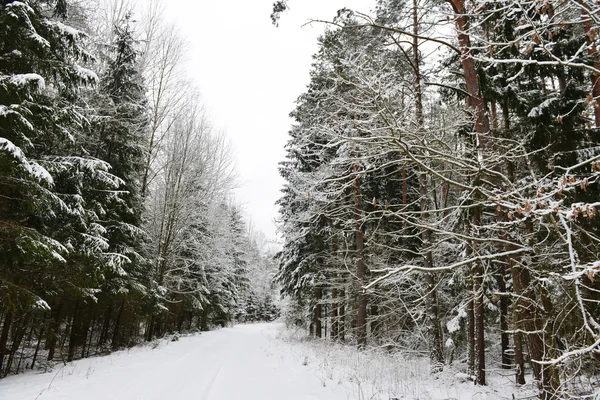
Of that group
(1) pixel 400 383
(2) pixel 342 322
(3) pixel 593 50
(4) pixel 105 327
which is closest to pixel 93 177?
Answer: (4) pixel 105 327

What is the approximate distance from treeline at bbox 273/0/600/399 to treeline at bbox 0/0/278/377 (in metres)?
5.75

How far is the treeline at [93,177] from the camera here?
22.6ft

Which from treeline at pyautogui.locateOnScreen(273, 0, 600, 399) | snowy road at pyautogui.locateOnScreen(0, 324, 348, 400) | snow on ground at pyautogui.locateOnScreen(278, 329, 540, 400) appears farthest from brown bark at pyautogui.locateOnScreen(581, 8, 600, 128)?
snowy road at pyautogui.locateOnScreen(0, 324, 348, 400)

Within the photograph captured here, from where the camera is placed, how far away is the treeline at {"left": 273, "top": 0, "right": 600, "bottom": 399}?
3.33m

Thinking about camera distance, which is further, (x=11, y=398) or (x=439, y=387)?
(x=439, y=387)

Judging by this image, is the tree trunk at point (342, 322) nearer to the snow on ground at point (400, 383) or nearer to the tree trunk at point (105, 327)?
the snow on ground at point (400, 383)

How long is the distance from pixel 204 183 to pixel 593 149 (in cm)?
1820

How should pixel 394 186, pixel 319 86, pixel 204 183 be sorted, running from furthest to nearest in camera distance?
pixel 204 183
pixel 319 86
pixel 394 186

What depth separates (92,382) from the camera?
7.09m

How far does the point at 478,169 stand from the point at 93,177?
10078 mm

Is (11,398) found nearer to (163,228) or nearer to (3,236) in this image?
(3,236)

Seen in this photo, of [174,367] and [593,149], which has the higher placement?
[593,149]

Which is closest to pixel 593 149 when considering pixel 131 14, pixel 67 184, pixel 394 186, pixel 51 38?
pixel 394 186

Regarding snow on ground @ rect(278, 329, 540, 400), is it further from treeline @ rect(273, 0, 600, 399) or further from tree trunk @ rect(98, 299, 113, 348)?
tree trunk @ rect(98, 299, 113, 348)
